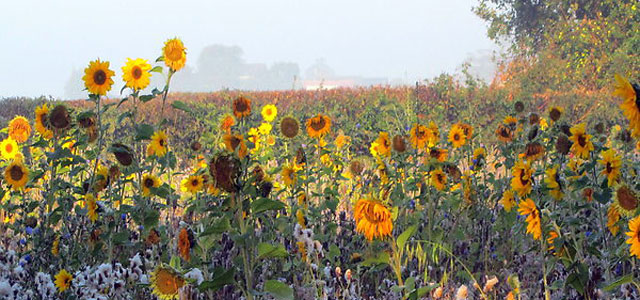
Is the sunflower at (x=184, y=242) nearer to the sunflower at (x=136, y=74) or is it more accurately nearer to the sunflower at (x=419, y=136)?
the sunflower at (x=136, y=74)

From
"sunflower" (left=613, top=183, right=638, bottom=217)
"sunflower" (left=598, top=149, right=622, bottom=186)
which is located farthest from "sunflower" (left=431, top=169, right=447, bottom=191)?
"sunflower" (left=613, top=183, right=638, bottom=217)

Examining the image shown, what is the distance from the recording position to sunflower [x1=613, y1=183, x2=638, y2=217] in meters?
2.52

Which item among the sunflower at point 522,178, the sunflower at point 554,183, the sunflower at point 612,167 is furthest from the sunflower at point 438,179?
the sunflower at point 612,167

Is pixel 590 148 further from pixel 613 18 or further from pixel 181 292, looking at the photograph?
pixel 613 18

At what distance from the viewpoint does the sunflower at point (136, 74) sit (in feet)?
12.3

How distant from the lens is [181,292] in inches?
80.6

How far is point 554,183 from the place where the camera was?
2939 mm

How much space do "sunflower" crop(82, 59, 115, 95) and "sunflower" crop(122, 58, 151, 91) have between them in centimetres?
17

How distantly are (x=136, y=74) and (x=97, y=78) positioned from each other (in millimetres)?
283

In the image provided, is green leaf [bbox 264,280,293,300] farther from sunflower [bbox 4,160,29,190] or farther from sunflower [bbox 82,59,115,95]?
sunflower [bbox 4,160,29,190]

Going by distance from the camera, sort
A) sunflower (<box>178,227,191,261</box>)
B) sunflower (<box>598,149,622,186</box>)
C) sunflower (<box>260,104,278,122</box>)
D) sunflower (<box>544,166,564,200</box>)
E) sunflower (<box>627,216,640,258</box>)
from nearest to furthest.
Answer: sunflower (<box>627,216,640,258</box>) < sunflower (<box>178,227,191,261</box>) < sunflower (<box>598,149,622,186</box>) < sunflower (<box>544,166,564,200</box>) < sunflower (<box>260,104,278,122</box>)

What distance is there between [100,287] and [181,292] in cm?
78

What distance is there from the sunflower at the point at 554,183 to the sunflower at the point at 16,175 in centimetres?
267

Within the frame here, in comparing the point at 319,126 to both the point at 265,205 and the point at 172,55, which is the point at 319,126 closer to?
the point at 172,55
